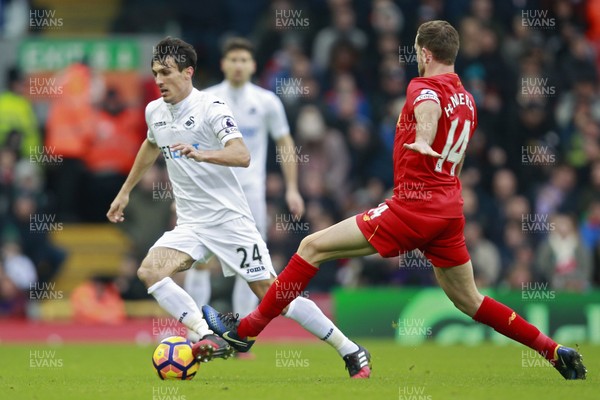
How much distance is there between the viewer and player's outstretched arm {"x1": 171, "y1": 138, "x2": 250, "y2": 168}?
8.30 metres

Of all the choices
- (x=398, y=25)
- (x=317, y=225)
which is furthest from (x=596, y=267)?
(x=398, y=25)

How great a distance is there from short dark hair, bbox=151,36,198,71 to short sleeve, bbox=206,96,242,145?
13.5 inches

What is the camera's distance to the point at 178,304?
8.98 meters

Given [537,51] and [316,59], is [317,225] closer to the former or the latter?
[316,59]

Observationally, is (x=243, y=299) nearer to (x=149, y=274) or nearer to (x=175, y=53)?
(x=149, y=274)

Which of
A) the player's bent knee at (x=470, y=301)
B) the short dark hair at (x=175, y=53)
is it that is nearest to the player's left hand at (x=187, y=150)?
the short dark hair at (x=175, y=53)

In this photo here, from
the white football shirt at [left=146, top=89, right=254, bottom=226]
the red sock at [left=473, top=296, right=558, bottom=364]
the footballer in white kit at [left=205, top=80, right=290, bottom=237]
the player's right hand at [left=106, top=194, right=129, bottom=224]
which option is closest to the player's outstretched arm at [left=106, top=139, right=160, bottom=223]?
the player's right hand at [left=106, top=194, right=129, bottom=224]

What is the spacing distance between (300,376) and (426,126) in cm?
244

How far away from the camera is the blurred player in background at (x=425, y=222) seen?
830cm

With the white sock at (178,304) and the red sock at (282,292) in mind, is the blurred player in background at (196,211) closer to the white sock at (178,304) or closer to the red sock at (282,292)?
the white sock at (178,304)

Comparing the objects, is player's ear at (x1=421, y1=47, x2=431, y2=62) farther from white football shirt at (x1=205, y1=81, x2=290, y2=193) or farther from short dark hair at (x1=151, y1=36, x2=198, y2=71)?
white football shirt at (x1=205, y1=81, x2=290, y2=193)

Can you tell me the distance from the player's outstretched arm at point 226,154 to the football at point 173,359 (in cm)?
133

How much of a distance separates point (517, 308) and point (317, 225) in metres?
2.95

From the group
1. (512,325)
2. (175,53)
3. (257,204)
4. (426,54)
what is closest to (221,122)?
(175,53)
